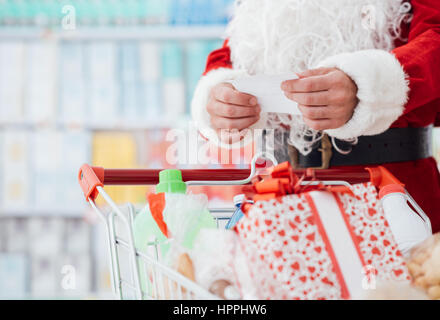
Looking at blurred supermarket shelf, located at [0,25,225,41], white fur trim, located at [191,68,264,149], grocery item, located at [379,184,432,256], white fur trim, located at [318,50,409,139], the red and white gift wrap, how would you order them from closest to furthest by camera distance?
1. the red and white gift wrap
2. grocery item, located at [379,184,432,256]
3. white fur trim, located at [318,50,409,139]
4. white fur trim, located at [191,68,264,149]
5. blurred supermarket shelf, located at [0,25,225,41]

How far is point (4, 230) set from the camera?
2074 millimetres

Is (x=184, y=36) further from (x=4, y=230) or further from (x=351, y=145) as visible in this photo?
(x=351, y=145)

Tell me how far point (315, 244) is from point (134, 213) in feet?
0.89

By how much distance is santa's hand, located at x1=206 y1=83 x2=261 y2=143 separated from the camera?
66 centimetres

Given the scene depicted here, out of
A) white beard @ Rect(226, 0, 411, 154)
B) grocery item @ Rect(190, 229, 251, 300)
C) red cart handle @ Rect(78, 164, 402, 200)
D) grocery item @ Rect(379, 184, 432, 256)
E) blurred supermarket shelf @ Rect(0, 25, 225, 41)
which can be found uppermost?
blurred supermarket shelf @ Rect(0, 25, 225, 41)

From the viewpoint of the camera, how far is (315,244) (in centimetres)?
40

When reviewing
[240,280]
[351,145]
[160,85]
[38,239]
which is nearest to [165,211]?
[240,280]

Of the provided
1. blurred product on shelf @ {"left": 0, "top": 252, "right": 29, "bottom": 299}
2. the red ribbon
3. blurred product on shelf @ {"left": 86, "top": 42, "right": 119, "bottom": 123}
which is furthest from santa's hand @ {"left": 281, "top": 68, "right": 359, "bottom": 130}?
blurred product on shelf @ {"left": 0, "top": 252, "right": 29, "bottom": 299}

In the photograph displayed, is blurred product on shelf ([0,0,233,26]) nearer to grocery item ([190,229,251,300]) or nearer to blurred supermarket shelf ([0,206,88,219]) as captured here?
blurred supermarket shelf ([0,206,88,219])

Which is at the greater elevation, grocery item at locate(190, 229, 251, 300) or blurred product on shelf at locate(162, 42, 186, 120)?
blurred product on shelf at locate(162, 42, 186, 120)

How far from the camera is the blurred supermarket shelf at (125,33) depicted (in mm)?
1972

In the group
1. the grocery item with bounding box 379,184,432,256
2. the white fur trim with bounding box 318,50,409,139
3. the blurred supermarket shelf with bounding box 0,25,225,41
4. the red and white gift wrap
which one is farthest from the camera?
the blurred supermarket shelf with bounding box 0,25,225,41

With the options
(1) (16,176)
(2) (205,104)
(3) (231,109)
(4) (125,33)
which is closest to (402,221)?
(3) (231,109)

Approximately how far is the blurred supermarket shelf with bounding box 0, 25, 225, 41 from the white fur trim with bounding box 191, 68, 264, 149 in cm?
116
